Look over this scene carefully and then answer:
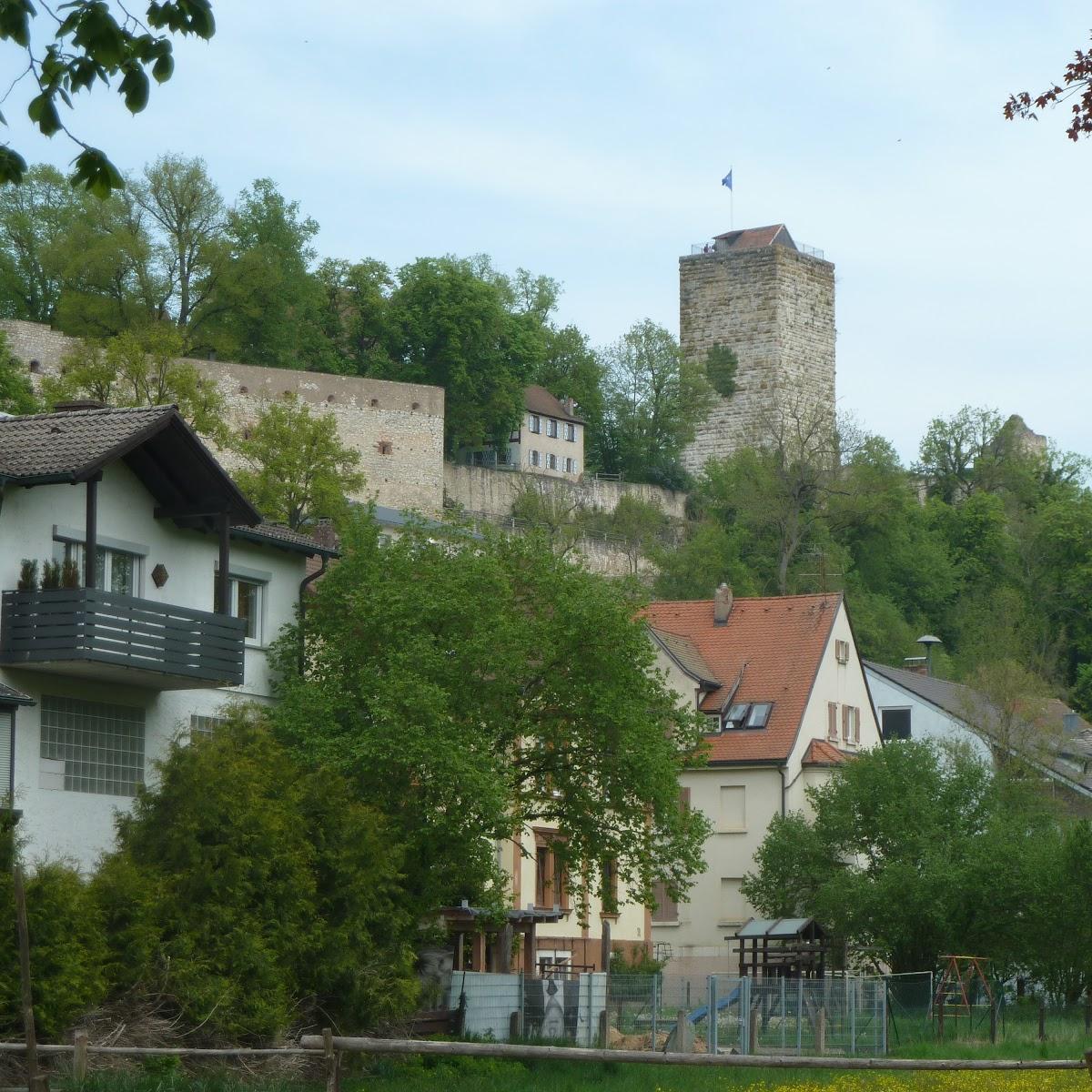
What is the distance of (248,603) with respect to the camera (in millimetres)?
31125

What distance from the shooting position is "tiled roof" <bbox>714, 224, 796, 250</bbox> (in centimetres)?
10525

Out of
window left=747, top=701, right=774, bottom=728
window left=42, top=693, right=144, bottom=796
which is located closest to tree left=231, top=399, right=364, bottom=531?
window left=747, top=701, right=774, bottom=728

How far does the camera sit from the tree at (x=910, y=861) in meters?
38.0

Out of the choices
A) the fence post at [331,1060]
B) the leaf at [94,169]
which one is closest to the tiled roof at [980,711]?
the fence post at [331,1060]

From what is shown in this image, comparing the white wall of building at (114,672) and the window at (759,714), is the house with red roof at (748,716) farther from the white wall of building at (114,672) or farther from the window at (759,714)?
the white wall of building at (114,672)

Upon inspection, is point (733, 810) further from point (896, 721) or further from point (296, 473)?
point (296, 473)

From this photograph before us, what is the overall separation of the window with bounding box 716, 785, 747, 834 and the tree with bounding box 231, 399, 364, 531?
11.7 m

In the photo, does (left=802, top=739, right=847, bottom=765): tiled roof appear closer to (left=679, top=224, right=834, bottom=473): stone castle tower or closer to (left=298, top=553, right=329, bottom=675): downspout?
(left=298, top=553, right=329, bottom=675): downspout

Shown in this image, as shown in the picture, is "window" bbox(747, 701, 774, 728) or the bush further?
"window" bbox(747, 701, 774, 728)

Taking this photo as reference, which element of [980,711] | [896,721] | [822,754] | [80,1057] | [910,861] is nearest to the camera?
[80,1057]

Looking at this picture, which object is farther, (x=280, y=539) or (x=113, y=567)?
→ (x=280, y=539)

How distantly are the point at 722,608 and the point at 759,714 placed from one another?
4363mm

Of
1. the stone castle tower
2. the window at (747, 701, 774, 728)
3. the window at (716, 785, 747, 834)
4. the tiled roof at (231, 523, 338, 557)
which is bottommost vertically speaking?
the window at (716, 785, 747, 834)

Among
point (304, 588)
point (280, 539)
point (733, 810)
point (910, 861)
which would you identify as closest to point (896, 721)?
point (733, 810)
